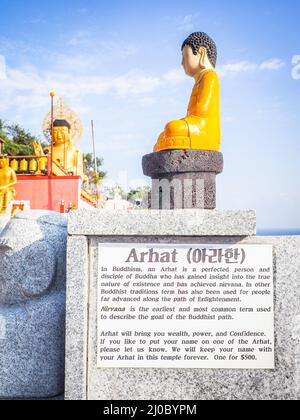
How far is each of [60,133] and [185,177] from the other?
12751 millimetres

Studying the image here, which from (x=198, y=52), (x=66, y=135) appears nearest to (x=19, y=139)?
(x=66, y=135)

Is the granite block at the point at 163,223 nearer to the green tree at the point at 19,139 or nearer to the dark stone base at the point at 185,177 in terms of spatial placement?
the dark stone base at the point at 185,177

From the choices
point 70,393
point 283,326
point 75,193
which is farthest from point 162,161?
point 75,193

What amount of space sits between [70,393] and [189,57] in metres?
3.11

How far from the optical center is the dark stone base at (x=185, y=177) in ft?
11.9

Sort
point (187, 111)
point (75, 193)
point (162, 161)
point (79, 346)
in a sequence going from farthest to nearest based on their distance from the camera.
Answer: point (75, 193), point (187, 111), point (162, 161), point (79, 346)

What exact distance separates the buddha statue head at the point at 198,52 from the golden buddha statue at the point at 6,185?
26.3 feet

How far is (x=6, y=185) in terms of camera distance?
36.0 ft

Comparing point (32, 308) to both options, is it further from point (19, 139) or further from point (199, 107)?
point (19, 139)

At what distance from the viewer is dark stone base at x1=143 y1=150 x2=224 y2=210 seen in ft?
11.9

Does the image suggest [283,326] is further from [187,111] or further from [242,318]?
[187,111]

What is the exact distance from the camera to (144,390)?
254cm

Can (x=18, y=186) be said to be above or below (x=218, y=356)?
above

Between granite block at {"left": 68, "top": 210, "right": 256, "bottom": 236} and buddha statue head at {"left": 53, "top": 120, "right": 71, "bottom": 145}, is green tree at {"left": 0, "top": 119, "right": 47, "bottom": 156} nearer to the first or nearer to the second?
buddha statue head at {"left": 53, "top": 120, "right": 71, "bottom": 145}
